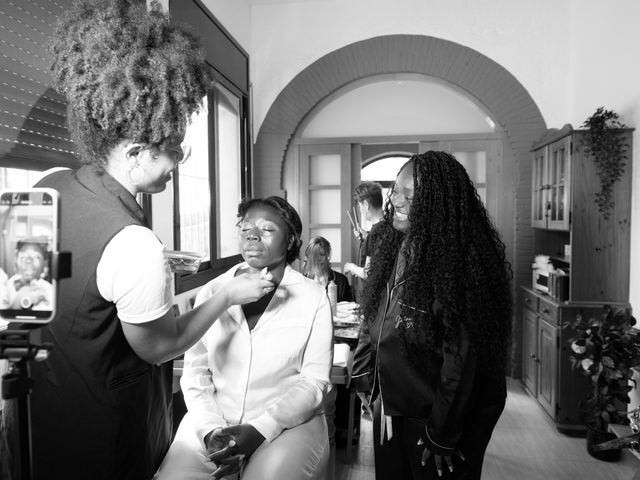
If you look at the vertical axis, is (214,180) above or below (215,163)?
below

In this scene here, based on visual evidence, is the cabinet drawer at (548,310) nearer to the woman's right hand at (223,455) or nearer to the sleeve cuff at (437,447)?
the sleeve cuff at (437,447)

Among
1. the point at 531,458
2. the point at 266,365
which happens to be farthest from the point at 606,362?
the point at 266,365

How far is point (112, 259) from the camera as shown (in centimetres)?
91

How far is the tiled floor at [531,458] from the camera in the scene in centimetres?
286

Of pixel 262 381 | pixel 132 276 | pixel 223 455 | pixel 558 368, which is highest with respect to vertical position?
pixel 132 276

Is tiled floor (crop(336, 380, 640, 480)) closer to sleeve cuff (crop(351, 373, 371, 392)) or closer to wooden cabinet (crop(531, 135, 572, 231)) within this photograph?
sleeve cuff (crop(351, 373, 371, 392))

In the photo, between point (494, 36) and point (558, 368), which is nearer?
point (558, 368)

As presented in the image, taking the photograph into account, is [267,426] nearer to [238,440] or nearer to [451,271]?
[238,440]

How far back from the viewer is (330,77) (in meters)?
4.86

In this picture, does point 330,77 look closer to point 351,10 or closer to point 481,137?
point 351,10

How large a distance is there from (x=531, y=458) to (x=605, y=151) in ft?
7.02

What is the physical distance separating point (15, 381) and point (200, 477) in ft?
3.23

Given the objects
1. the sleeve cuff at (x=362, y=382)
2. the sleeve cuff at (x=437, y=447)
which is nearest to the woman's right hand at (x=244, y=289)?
the sleeve cuff at (x=437, y=447)

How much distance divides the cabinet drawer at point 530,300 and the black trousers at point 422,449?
8.75ft
